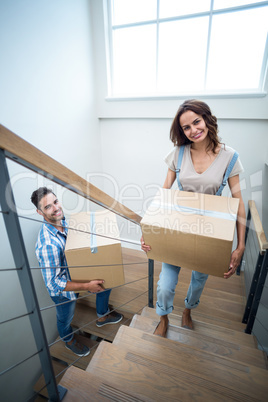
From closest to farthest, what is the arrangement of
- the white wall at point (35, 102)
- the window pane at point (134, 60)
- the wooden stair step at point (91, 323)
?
the white wall at point (35, 102)
the wooden stair step at point (91, 323)
the window pane at point (134, 60)

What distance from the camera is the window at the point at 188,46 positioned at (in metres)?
1.71

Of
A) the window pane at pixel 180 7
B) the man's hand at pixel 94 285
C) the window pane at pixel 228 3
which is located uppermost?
the window pane at pixel 180 7

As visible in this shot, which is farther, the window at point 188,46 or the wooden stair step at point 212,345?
the window at point 188,46

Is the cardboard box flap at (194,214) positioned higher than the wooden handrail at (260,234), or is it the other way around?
the cardboard box flap at (194,214)

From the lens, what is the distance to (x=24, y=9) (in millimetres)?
Result: 1308

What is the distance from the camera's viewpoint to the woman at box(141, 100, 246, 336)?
3.44 feet

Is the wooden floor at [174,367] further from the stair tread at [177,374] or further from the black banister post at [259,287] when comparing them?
the black banister post at [259,287]

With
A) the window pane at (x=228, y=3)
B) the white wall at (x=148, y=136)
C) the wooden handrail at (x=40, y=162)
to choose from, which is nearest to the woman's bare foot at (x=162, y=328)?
the wooden handrail at (x=40, y=162)

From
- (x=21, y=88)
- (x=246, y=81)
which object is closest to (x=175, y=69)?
(x=246, y=81)

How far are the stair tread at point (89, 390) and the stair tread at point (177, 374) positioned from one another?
0.10 metres

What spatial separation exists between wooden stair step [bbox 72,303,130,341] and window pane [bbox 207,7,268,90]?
7.19 ft

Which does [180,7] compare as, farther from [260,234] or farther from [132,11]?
[260,234]

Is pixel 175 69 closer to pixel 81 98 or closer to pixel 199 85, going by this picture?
pixel 199 85

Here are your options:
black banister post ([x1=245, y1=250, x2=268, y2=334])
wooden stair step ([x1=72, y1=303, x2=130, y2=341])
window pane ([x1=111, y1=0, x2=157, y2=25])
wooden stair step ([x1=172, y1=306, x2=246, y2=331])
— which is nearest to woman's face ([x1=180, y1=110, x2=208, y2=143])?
black banister post ([x1=245, y1=250, x2=268, y2=334])
